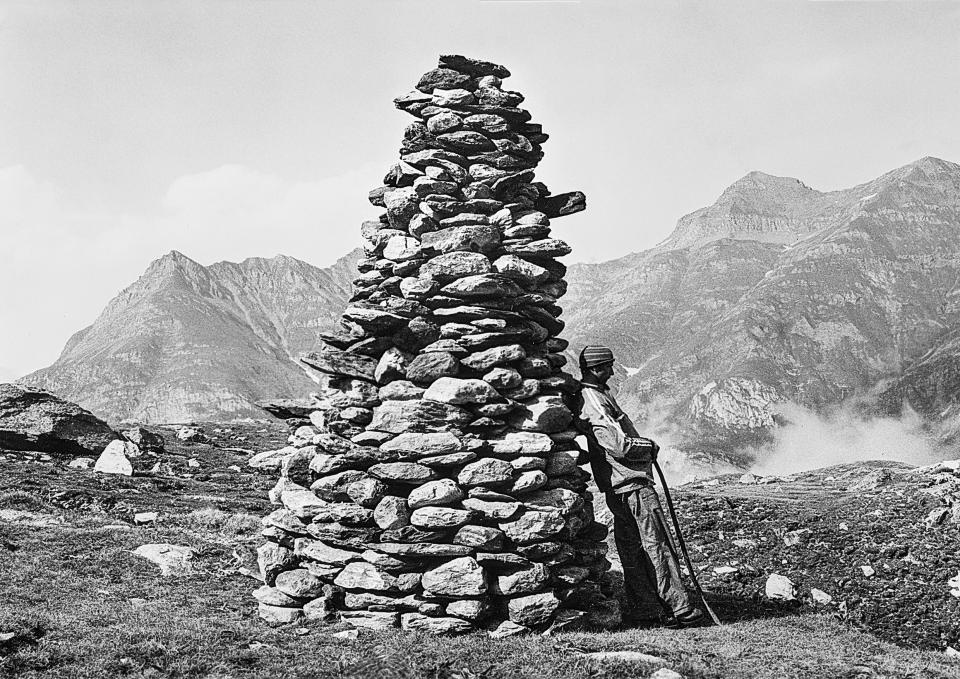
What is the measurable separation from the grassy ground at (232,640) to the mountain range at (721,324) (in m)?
69.6

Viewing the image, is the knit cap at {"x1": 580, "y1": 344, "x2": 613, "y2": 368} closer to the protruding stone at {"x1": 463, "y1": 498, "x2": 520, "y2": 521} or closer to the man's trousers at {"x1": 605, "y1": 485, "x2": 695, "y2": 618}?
the man's trousers at {"x1": 605, "y1": 485, "x2": 695, "y2": 618}

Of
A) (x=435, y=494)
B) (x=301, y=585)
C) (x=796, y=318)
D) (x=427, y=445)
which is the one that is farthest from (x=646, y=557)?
(x=796, y=318)

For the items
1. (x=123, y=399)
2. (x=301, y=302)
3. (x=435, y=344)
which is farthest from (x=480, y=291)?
(x=301, y=302)

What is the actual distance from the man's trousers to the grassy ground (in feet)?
1.91

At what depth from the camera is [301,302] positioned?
531 feet

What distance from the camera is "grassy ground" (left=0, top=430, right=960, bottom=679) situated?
847cm

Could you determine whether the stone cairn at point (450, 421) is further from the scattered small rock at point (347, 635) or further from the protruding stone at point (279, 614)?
the scattered small rock at point (347, 635)

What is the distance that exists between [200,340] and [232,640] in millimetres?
131371

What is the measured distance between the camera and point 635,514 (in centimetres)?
1142

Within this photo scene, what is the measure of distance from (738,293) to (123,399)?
9114 centimetres

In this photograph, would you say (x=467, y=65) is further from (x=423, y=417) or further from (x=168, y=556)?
(x=168, y=556)

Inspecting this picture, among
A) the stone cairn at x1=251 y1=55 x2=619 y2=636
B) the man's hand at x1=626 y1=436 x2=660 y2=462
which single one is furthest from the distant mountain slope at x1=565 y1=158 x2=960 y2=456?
the stone cairn at x1=251 y1=55 x2=619 y2=636

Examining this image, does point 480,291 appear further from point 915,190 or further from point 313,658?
point 915,190

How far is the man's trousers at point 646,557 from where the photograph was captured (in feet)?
36.5
